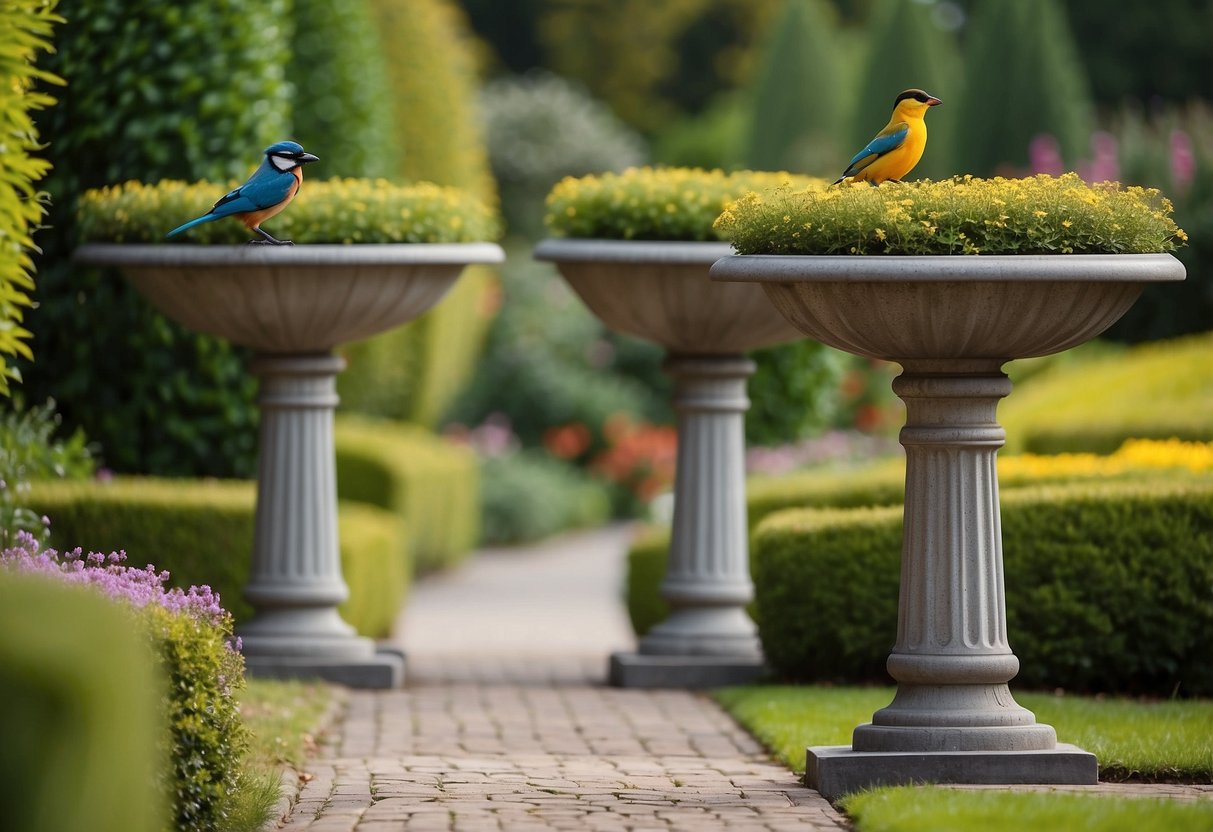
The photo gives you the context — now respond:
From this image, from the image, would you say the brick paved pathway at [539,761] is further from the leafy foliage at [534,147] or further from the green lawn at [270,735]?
the leafy foliage at [534,147]

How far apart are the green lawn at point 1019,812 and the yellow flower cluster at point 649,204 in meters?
3.44

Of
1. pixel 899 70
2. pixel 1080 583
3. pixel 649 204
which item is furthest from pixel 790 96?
pixel 1080 583

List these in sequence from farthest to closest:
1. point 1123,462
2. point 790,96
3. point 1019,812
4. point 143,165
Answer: point 790,96 < point 1123,462 < point 143,165 < point 1019,812

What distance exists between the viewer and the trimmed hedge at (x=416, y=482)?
13.3m

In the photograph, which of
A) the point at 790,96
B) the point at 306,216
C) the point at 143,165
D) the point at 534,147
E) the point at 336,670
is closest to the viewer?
the point at 306,216

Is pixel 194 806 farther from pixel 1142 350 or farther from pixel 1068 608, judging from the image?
pixel 1142 350

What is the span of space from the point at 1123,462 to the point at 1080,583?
2029 millimetres

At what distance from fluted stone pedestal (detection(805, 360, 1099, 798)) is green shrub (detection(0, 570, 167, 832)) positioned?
2.39 meters

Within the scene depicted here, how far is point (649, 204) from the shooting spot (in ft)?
26.2

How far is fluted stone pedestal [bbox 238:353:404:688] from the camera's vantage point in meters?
7.95

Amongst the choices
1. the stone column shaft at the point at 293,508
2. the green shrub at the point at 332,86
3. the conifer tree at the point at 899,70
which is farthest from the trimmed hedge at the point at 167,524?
the conifer tree at the point at 899,70

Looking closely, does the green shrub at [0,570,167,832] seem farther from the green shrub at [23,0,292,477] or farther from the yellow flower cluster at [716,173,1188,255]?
the green shrub at [23,0,292,477]

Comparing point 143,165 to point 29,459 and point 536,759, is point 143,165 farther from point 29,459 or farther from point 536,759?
point 536,759

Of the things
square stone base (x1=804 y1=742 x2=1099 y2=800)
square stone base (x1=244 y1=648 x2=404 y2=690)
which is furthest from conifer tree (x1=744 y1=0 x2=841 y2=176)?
square stone base (x1=804 y1=742 x2=1099 y2=800)
